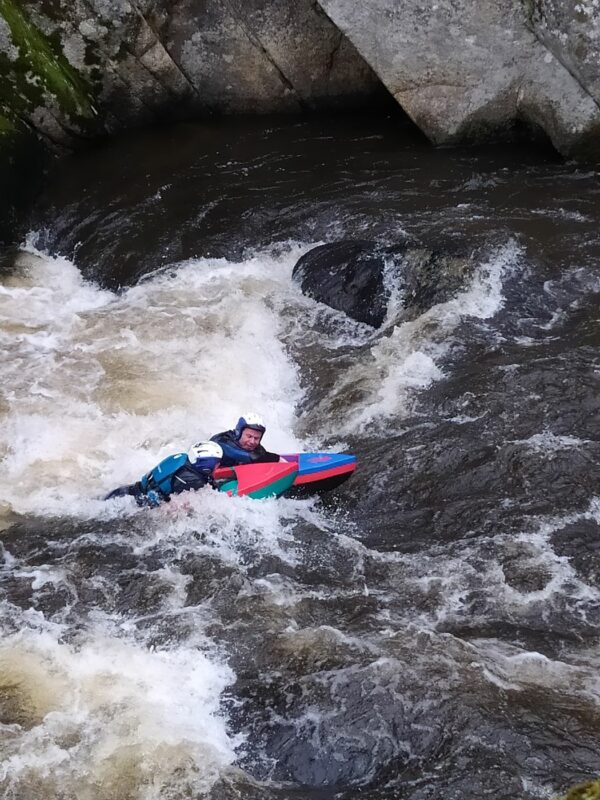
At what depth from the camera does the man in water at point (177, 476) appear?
19.9 feet

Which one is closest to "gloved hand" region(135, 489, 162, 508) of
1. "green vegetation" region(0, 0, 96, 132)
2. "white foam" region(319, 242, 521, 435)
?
"white foam" region(319, 242, 521, 435)

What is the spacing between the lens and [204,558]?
562 cm

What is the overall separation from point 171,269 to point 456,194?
12.5 feet

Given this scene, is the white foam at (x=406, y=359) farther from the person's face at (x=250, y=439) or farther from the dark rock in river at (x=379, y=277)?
the person's face at (x=250, y=439)

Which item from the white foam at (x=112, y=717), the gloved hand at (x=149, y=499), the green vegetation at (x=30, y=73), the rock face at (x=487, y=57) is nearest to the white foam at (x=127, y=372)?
the gloved hand at (x=149, y=499)

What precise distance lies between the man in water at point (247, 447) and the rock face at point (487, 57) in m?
6.30

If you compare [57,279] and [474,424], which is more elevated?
[57,279]

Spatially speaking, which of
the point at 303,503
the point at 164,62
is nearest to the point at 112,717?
the point at 303,503

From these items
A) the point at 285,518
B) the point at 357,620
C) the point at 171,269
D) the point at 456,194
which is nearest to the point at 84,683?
the point at 357,620

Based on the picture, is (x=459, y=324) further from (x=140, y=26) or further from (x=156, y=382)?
(x=140, y=26)

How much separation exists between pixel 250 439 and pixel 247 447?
0.26ft

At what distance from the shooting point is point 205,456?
242 inches

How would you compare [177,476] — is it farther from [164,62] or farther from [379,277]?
[164,62]

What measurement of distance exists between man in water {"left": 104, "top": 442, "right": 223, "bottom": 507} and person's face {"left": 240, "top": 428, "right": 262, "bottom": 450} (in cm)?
21
